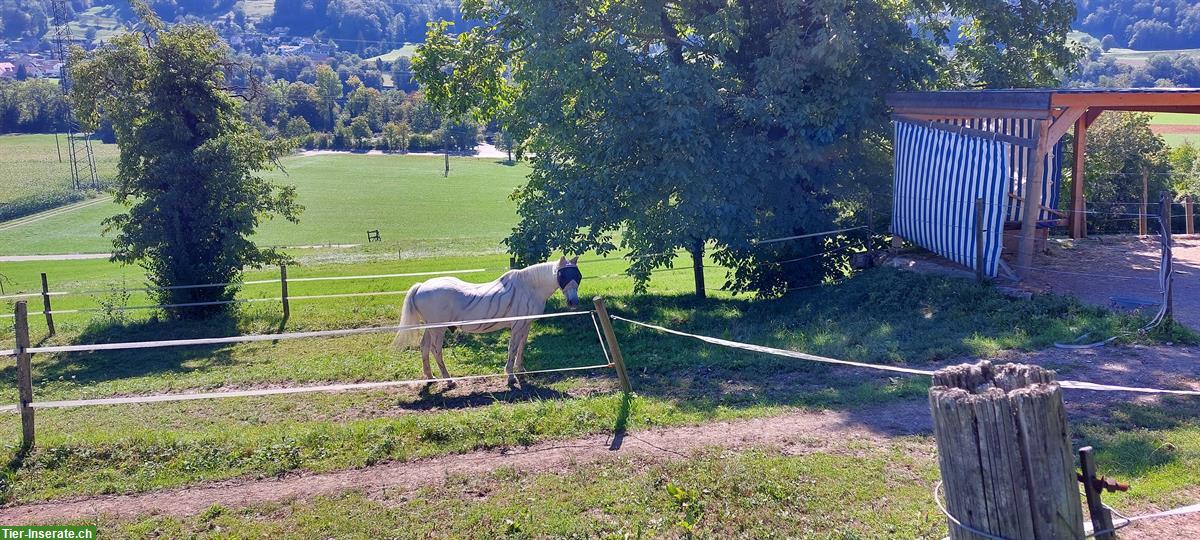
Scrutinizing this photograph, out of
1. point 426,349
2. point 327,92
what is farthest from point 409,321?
point 327,92

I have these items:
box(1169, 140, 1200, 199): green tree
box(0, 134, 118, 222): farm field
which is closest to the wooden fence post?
box(1169, 140, 1200, 199): green tree

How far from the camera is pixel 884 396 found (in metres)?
8.97

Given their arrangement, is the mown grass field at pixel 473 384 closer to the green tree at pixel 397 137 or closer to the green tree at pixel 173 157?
the green tree at pixel 173 157

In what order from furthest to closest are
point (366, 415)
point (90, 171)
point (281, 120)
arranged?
point (281, 120) → point (90, 171) → point (366, 415)

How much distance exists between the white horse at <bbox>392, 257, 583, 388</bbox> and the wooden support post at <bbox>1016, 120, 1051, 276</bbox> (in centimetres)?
700

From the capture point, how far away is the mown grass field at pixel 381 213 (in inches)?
1886

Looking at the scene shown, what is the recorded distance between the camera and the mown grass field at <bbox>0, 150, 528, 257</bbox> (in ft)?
157

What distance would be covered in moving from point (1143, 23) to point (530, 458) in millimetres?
182934

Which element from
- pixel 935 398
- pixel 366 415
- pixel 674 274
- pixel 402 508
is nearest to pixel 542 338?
pixel 366 415

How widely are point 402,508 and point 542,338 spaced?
314 inches

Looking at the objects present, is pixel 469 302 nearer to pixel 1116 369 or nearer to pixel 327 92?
pixel 1116 369

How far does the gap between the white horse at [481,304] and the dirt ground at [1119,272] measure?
7.48 m

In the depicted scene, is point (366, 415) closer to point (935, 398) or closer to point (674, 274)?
point (935, 398)

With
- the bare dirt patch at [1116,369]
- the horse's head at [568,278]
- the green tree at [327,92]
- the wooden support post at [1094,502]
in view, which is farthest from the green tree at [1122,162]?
the green tree at [327,92]
